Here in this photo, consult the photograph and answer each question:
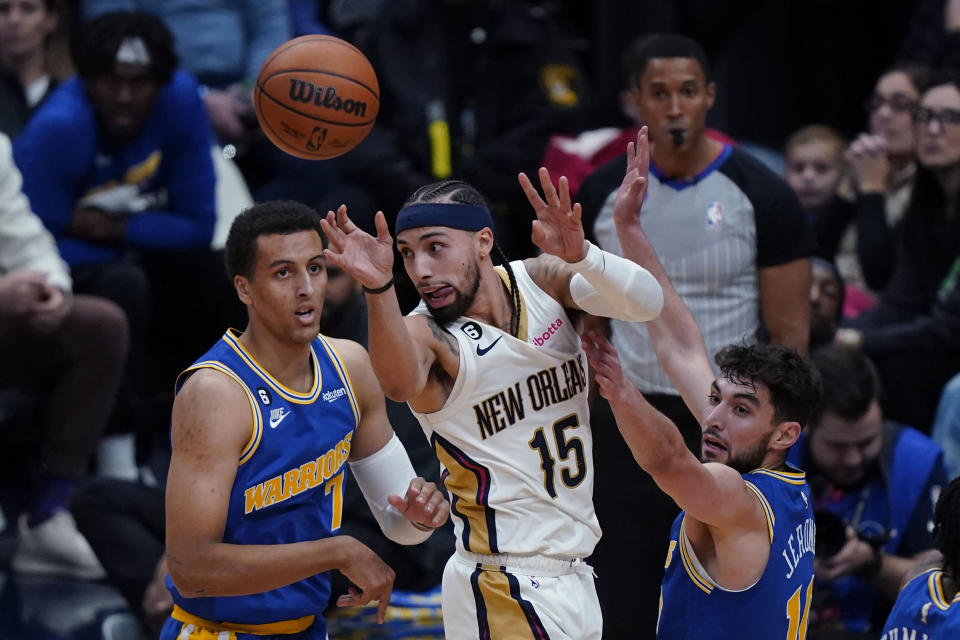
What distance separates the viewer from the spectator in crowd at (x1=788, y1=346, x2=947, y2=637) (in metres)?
6.23

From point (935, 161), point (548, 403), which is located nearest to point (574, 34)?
point (935, 161)

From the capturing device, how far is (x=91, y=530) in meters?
6.48

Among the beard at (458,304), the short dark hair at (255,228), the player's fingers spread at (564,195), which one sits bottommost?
the beard at (458,304)

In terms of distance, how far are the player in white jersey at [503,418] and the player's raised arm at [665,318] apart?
0.40m

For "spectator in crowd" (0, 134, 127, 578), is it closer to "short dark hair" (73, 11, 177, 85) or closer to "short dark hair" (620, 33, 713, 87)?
"short dark hair" (73, 11, 177, 85)

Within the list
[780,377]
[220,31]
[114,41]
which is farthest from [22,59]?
[780,377]

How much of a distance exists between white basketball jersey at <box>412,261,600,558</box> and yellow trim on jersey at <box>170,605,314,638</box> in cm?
57

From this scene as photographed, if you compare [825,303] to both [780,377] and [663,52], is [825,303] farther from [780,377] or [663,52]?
[780,377]

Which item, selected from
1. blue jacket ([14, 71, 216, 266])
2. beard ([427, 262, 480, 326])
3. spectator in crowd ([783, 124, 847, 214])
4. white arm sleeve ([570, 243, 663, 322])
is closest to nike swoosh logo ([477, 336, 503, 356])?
beard ([427, 262, 480, 326])

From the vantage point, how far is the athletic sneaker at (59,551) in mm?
6914

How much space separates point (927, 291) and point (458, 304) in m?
4.15

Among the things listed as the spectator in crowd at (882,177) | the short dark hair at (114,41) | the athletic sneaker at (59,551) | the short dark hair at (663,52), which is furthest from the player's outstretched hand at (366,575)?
the spectator in crowd at (882,177)

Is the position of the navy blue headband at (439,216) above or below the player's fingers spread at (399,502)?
above

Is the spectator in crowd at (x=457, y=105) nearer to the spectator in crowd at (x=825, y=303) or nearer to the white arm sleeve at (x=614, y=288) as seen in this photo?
the spectator in crowd at (x=825, y=303)
